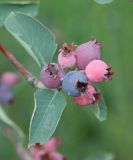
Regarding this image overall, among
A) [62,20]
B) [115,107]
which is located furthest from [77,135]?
[62,20]

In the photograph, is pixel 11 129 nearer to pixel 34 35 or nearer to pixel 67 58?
pixel 34 35

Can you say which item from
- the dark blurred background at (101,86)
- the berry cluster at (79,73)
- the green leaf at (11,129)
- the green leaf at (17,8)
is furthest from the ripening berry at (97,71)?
the dark blurred background at (101,86)

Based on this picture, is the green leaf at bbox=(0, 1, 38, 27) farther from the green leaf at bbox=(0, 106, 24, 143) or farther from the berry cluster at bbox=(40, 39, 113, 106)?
the green leaf at bbox=(0, 106, 24, 143)

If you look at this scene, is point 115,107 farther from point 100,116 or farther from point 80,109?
point 100,116

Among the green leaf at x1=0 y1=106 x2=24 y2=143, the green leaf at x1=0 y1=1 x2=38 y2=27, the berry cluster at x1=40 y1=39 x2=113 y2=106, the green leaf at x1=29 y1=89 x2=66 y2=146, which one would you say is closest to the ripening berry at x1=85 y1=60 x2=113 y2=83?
the berry cluster at x1=40 y1=39 x2=113 y2=106

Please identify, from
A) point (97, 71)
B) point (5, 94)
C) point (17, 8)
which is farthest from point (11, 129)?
point (97, 71)
